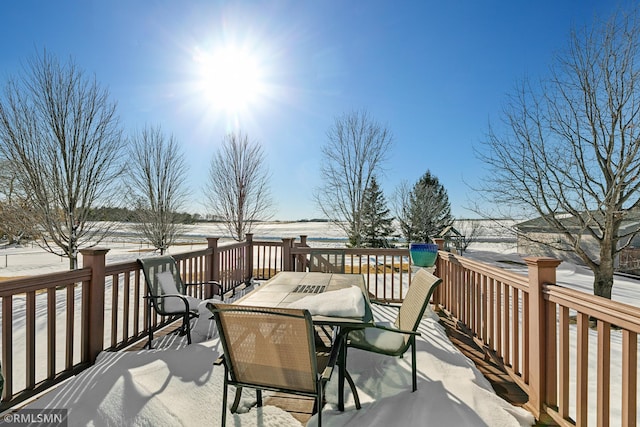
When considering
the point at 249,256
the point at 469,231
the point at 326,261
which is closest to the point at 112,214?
the point at 249,256

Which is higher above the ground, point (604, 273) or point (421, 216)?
point (421, 216)

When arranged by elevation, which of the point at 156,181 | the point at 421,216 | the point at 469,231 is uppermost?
the point at 156,181

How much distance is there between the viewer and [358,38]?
5934 millimetres

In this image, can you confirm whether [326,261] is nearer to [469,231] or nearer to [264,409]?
[264,409]

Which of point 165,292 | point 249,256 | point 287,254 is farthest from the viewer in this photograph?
point 249,256

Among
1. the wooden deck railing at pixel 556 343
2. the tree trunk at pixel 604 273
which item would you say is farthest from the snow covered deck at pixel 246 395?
the tree trunk at pixel 604 273

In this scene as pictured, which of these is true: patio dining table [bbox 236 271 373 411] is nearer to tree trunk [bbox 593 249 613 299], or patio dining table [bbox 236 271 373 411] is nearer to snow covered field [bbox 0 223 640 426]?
snow covered field [bbox 0 223 640 426]

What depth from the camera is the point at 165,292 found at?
3.32m

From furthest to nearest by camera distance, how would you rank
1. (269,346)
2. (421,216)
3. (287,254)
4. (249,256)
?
(421,216) → (249,256) → (287,254) → (269,346)

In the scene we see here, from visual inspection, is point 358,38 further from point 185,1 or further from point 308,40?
point 185,1

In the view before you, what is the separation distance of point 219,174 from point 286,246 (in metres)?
5.93

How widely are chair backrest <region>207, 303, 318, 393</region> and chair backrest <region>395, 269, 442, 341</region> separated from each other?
85cm

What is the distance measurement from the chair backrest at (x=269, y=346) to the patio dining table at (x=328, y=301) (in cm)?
40

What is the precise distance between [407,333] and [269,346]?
35.4 inches
